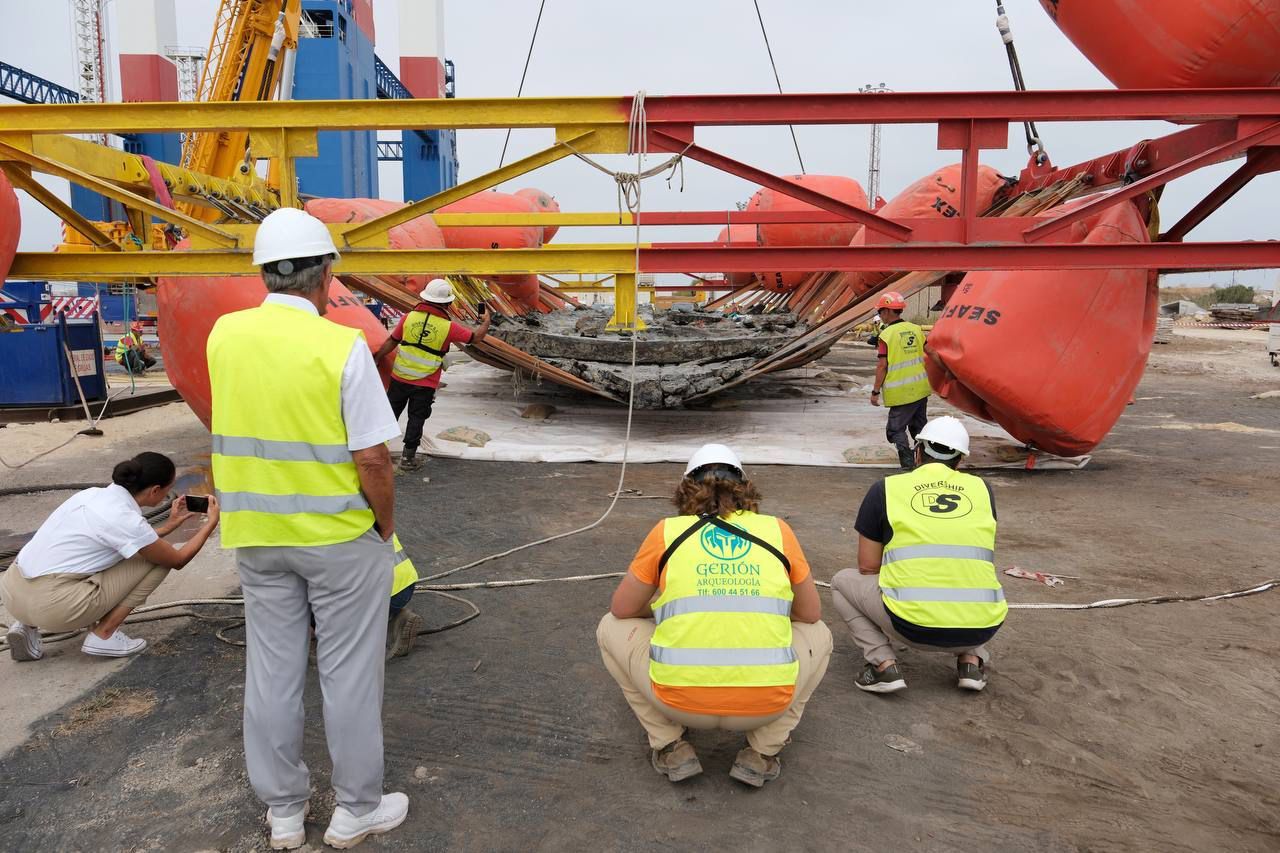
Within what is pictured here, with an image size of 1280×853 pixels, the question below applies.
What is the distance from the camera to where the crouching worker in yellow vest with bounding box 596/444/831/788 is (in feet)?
7.50

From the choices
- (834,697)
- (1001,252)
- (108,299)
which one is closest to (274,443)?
(834,697)

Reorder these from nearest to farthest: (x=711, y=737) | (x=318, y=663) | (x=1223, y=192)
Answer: (x=318, y=663), (x=711, y=737), (x=1223, y=192)

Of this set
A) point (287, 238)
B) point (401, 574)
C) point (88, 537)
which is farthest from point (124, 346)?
point (287, 238)

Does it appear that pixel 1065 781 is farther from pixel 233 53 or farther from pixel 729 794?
pixel 233 53

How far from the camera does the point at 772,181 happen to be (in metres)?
5.12

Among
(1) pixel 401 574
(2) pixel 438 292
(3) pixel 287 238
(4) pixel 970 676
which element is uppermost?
(3) pixel 287 238

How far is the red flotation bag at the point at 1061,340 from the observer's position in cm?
611

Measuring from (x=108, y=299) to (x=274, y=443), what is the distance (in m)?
20.0

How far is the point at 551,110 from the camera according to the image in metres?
4.80

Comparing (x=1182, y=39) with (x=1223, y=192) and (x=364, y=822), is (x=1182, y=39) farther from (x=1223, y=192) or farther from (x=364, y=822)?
(x=364, y=822)

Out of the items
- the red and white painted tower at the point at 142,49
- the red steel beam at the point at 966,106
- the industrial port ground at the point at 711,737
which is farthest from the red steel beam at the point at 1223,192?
the red and white painted tower at the point at 142,49

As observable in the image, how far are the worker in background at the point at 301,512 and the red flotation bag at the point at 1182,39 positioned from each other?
5.20 meters

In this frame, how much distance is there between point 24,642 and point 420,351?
3744 mm

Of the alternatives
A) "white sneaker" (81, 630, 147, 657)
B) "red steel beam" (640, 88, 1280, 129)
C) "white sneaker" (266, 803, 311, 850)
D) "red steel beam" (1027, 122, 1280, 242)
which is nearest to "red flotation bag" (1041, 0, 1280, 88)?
"red steel beam" (640, 88, 1280, 129)
